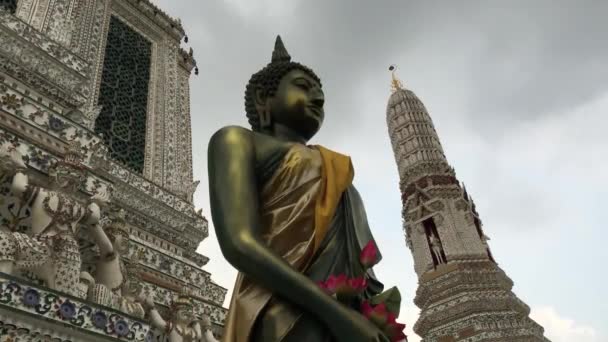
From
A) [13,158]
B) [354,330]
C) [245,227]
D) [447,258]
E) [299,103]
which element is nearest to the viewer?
[354,330]

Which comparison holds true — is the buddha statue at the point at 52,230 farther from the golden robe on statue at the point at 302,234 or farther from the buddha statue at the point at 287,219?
the golden robe on statue at the point at 302,234

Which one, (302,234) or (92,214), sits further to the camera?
(92,214)

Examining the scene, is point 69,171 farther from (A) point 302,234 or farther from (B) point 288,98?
(A) point 302,234

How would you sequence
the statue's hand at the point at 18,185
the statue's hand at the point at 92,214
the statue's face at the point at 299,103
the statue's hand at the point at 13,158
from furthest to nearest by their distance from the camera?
the statue's hand at the point at 92,214 < the statue's hand at the point at 13,158 < the statue's hand at the point at 18,185 < the statue's face at the point at 299,103

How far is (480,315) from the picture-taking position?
1252 cm

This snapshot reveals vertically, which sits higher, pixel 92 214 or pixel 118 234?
pixel 118 234

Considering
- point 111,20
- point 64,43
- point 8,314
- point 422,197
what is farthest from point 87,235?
point 422,197

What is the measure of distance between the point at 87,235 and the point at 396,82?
1720 cm

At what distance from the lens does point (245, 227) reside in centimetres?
154

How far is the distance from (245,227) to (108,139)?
6.41 meters

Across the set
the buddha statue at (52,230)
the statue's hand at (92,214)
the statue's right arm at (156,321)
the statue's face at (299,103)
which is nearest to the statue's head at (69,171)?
the buddha statue at (52,230)

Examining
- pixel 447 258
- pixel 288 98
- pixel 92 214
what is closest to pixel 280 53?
pixel 288 98

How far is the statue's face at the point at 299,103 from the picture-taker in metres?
1.96

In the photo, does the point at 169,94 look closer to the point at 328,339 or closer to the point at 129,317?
the point at 129,317
